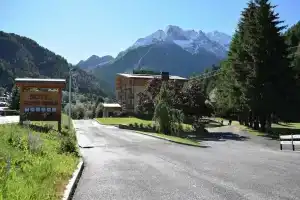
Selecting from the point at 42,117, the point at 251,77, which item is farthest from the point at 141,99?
the point at 42,117

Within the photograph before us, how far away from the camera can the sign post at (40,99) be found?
23250 millimetres

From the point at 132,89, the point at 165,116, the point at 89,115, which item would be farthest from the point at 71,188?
the point at 89,115

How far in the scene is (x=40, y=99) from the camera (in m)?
23.6

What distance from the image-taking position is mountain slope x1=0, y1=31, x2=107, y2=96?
153 metres

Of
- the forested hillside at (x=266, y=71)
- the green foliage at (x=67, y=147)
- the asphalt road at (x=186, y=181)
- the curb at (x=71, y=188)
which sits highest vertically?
the forested hillside at (x=266, y=71)

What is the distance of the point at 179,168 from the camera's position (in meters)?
12.8

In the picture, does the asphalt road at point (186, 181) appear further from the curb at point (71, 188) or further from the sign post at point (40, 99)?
the sign post at point (40, 99)

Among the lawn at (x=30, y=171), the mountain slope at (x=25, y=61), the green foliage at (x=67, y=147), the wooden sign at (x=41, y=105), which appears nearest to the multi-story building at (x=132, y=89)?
the mountain slope at (x=25, y=61)

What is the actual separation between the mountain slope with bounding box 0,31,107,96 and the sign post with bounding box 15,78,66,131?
128 meters

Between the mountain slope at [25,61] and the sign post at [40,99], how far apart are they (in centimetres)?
12836

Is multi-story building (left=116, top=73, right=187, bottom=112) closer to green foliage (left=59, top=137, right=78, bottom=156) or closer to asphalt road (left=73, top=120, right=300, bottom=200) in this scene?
green foliage (left=59, top=137, right=78, bottom=156)

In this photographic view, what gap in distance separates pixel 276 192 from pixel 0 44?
176 metres

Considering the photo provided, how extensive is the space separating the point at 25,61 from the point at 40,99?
150 metres

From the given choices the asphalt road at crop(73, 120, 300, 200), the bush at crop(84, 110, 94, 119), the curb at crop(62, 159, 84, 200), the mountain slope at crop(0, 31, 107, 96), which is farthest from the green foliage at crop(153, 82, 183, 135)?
the mountain slope at crop(0, 31, 107, 96)
